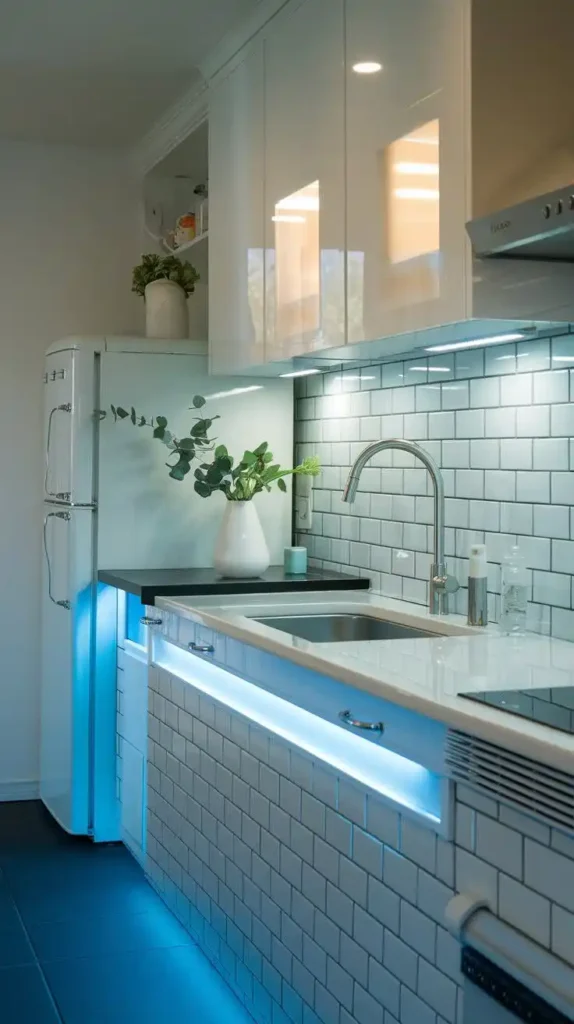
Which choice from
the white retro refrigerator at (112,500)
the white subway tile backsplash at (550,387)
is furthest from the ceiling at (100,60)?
the white subway tile backsplash at (550,387)

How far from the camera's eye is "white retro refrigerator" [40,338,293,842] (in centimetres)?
398

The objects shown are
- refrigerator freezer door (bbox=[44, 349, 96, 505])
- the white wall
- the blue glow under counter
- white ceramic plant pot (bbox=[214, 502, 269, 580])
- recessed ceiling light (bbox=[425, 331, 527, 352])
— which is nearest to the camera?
the blue glow under counter

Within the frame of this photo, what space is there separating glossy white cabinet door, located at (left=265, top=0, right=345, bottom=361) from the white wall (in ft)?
5.33

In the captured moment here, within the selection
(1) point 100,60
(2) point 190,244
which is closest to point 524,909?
(1) point 100,60

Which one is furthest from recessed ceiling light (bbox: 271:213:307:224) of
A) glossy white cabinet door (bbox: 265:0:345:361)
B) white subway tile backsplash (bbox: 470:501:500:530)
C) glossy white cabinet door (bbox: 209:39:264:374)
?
white subway tile backsplash (bbox: 470:501:500:530)

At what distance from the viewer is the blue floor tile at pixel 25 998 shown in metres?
2.80

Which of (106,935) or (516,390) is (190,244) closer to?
(516,390)

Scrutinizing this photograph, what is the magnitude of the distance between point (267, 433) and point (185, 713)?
4.24ft

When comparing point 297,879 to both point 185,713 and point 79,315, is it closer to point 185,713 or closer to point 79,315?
point 185,713

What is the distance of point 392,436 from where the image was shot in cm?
342

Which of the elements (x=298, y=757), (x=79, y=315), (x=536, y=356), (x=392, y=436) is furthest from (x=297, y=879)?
(x=79, y=315)

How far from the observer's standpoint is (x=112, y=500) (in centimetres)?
398

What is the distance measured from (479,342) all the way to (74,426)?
5.62 ft

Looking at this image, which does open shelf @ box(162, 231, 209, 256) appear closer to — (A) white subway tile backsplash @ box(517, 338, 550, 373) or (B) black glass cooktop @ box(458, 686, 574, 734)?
(A) white subway tile backsplash @ box(517, 338, 550, 373)
